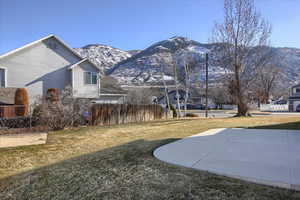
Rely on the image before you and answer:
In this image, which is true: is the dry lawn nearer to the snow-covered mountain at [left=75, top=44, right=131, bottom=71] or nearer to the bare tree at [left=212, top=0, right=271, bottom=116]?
the bare tree at [left=212, top=0, right=271, bottom=116]

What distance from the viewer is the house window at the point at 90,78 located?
62.6ft

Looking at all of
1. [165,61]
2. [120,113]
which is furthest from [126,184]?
[165,61]

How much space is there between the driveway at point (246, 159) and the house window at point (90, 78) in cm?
1502

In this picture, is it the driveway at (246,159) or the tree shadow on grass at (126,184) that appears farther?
the driveway at (246,159)

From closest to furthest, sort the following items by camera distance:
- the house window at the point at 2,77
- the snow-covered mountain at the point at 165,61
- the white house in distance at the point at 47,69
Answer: the house window at the point at 2,77
the white house in distance at the point at 47,69
the snow-covered mountain at the point at 165,61

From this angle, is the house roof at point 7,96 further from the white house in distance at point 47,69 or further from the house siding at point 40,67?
the house siding at point 40,67

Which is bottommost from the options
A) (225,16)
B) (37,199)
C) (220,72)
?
(37,199)

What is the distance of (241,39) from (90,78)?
1435cm

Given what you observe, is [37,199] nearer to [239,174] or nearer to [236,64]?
[239,174]

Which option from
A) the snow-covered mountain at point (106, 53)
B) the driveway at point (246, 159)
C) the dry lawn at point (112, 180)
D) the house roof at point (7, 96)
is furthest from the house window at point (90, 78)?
the snow-covered mountain at point (106, 53)

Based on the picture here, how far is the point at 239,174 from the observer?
3.47 metres

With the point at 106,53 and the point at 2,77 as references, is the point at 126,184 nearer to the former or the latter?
the point at 2,77

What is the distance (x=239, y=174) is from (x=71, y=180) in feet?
9.31

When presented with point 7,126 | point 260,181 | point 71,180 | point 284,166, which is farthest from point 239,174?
point 7,126
